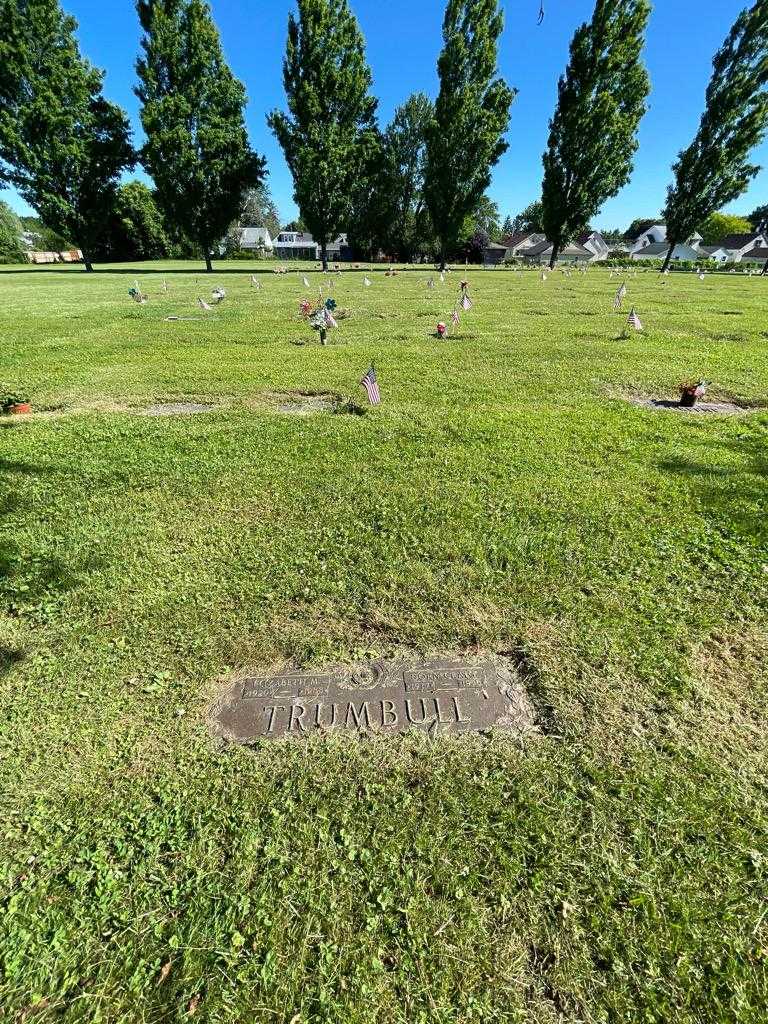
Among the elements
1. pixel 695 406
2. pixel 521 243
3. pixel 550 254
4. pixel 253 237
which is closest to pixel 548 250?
Result: pixel 550 254

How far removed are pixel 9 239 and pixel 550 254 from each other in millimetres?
71276

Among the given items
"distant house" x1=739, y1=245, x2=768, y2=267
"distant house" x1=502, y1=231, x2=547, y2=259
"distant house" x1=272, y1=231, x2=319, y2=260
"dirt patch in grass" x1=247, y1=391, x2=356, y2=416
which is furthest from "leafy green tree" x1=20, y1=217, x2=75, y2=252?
"distant house" x1=739, y1=245, x2=768, y2=267

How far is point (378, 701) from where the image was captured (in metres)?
2.49

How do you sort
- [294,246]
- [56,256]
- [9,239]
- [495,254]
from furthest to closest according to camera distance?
[294,246] → [495,254] → [56,256] → [9,239]

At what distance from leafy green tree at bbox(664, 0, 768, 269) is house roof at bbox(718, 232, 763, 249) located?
52.7 metres

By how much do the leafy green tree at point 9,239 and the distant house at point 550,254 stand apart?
218 feet

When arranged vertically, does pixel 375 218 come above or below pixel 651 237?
above

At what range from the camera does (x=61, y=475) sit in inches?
189

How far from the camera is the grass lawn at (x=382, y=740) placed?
1.58 metres

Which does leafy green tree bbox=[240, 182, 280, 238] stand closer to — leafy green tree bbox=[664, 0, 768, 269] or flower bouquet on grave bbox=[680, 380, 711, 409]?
leafy green tree bbox=[664, 0, 768, 269]

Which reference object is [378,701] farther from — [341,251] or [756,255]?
[756,255]

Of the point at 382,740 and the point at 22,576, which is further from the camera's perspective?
the point at 22,576

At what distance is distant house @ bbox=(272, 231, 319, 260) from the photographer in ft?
273

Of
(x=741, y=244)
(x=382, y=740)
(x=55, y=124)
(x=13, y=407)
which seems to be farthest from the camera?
(x=741, y=244)
